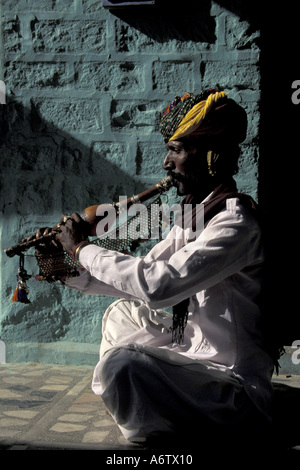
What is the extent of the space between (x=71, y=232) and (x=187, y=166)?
0.61 m

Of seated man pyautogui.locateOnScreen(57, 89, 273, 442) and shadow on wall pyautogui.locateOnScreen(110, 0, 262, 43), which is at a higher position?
shadow on wall pyautogui.locateOnScreen(110, 0, 262, 43)

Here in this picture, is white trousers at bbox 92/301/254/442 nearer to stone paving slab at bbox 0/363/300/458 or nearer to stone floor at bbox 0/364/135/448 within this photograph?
stone paving slab at bbox 0/363/300/458

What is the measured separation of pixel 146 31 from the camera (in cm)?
427

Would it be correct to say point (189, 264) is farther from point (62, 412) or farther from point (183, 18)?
point (183, 18)

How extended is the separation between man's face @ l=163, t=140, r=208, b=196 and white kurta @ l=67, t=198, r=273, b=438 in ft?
0.64

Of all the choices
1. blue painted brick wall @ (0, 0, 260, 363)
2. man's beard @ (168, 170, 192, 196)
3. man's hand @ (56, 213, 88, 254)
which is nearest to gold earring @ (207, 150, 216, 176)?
man's beard @ (168, 170, 192, 196)

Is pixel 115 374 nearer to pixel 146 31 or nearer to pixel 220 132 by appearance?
pixel 220 132

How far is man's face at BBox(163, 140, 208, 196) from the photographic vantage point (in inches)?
104

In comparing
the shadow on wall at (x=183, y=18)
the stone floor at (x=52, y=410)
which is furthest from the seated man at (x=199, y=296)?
the shadow on wall at (x=183, y=18)

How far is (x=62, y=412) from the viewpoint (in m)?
3.08

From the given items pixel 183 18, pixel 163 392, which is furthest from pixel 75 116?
pixel 163 392

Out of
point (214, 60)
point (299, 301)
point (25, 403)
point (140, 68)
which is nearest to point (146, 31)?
point (140, 68)

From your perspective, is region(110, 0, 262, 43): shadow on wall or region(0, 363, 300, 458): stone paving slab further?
region(110, 0, 262, 43): shadow on wall

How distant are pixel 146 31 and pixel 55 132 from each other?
1000 mm
